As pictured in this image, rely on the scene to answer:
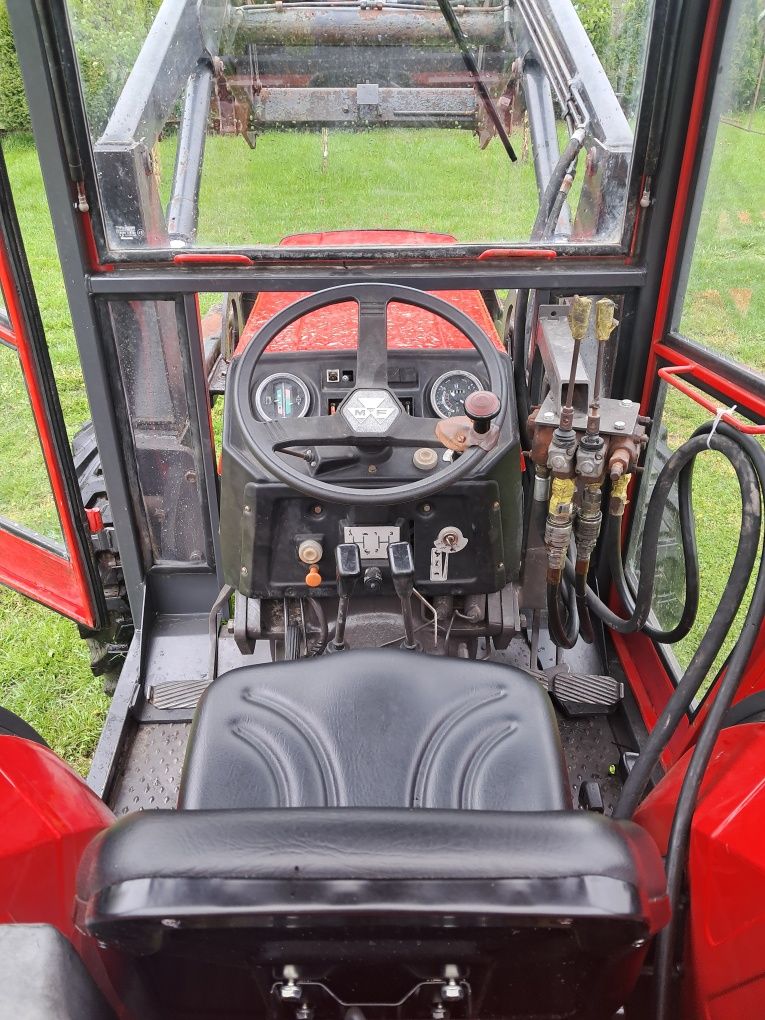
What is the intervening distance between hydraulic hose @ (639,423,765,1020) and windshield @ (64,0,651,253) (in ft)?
2.78

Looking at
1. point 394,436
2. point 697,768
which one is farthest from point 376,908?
point 394,436

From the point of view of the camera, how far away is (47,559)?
7.62 ft

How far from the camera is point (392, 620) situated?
6.47 ft

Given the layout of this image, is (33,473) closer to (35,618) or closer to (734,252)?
(35,618)

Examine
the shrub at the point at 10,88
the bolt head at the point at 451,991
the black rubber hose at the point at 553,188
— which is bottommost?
the bolt head at the point at 451,991

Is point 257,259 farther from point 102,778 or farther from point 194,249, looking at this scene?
point 102,778

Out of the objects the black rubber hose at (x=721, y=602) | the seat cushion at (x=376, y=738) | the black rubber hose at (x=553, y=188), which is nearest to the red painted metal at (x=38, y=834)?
the seat cushion at (x=376, y=738)

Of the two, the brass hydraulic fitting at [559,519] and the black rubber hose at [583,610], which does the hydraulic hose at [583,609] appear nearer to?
the black rubber hose at [583,610]

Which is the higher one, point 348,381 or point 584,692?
point 348,381

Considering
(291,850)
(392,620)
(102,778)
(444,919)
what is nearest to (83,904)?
(291,850)

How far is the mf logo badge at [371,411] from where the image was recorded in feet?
5.13

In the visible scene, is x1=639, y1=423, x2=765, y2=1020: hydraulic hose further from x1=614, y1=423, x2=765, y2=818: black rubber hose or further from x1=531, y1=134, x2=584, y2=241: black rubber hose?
x1=531, y1=134, x2=584, y2=241: black rubber hose

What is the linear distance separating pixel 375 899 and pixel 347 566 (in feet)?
3.49

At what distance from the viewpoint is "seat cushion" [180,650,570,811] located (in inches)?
52.0
